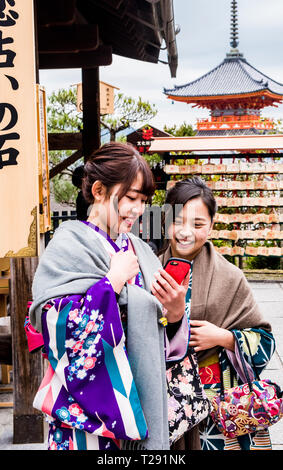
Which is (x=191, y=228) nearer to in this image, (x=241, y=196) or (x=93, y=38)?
(x=93, y=38)

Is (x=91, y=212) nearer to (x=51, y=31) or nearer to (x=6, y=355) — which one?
(x=6, y=355)

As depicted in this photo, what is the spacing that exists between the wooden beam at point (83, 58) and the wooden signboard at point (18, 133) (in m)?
3.53

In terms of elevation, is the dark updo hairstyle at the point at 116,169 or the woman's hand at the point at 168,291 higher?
the dark updo hairstyle at the point at 116,169

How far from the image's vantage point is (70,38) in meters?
5.82

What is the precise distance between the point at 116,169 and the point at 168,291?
1.38 ft

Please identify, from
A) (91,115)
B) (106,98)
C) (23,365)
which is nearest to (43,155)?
(23,365)

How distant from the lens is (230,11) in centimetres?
3997

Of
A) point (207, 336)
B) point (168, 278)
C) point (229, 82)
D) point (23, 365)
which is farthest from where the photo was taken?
point (229, 82)

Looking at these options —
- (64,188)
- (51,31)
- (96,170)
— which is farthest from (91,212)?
(64,188)

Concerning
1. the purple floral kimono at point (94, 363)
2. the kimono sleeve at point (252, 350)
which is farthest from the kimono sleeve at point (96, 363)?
the kimono sleeve at point (252, 350)

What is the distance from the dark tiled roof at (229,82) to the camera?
112 ft

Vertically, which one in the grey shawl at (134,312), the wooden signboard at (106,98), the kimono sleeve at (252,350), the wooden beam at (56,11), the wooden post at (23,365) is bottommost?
the wooden post at (23,365)

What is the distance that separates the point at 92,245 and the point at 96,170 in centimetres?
26

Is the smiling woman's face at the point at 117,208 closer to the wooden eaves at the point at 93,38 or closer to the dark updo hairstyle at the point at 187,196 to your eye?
the dark updo hairstyle at the point at 187,196
